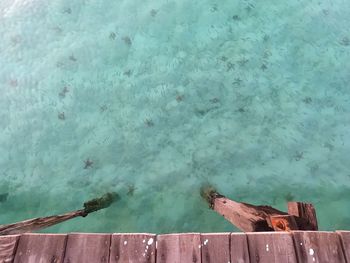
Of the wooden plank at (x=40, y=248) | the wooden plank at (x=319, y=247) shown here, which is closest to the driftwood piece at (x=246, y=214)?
the wooden plank at (x=319, y=247)

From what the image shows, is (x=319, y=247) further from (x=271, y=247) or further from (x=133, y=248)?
(x=133, y=248)

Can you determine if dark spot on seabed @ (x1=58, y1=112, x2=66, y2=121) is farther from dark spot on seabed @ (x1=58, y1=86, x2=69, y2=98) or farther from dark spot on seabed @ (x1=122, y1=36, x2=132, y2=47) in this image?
dark spot on seabed @ (x1=122, y1=36, x2=132, y2=47)

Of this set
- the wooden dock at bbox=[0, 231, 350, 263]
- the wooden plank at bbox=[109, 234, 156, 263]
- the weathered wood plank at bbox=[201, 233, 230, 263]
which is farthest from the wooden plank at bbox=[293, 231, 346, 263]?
the wooden plank at bbox=[109, 234, 156, 263]

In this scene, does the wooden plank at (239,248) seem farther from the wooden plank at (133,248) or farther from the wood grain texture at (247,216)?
the wood grain texture at (247,216)

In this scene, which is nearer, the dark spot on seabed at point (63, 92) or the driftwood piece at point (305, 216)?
the driftwood piece at point (305, 216)

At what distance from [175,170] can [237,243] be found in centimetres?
261

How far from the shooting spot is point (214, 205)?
3785mm

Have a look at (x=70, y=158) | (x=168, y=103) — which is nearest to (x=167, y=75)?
(x=168, y=103)

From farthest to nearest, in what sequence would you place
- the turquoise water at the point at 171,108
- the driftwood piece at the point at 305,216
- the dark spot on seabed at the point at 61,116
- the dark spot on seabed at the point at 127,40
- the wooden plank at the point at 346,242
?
the dark spot on seabed at the point at 127,40
the dark spot on seabed at the point at 61,116
the turquoise water at the point at 171,108
the driftwood piece at the point at 305,216
the wooden plank at the point at 346,242

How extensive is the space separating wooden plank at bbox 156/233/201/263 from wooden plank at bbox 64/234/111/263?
29 centimetres

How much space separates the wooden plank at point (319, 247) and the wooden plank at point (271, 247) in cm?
4

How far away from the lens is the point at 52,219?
307 centimetres

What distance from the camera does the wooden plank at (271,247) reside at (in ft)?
5.63

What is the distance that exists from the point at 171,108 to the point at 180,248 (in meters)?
3.05
